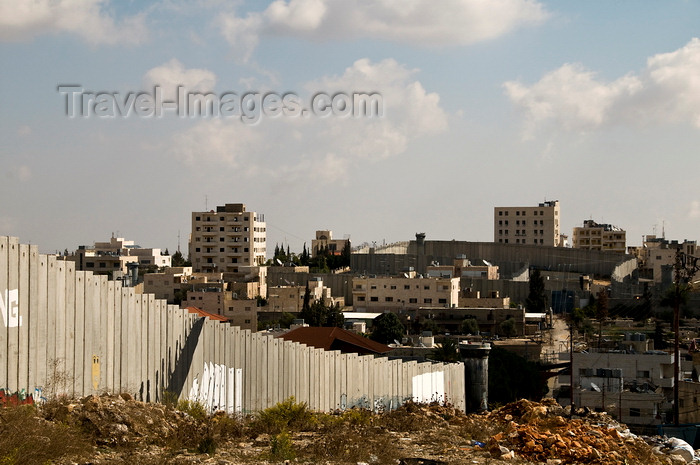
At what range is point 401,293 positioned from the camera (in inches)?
3637

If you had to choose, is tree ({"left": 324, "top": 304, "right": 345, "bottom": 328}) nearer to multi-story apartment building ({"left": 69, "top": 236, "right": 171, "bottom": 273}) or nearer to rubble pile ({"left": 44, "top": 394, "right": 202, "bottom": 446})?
multi-story apartment building ({"left": 69, "top": 236, "right": 171, "bottom": 273})

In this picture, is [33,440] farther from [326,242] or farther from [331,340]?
[326,242]

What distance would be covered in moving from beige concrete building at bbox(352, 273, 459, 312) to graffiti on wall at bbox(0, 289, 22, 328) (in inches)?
3148

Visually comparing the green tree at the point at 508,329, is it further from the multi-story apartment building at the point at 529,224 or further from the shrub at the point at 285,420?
the multi-story apartment building at the point at 529,224

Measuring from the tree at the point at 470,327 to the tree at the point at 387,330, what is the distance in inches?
241

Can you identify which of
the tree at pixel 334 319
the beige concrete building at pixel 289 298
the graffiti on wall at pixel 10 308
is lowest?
the tree at pixel 334 319

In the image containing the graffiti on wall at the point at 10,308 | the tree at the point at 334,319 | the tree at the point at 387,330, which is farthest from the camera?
the tree at the point at 334,319

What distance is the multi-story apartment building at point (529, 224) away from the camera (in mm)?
155875

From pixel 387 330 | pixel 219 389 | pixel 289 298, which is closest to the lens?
pixel 219 389

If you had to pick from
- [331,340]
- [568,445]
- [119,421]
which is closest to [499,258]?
[331,340]

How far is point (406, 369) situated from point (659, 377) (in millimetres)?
26094

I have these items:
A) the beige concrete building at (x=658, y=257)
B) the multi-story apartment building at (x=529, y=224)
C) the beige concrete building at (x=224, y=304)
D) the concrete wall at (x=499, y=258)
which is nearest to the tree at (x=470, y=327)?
the beige concrete building at (x=224, y=304)

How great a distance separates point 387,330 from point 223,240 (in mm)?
57141

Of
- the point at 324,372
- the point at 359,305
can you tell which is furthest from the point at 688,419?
the point at 359,305
